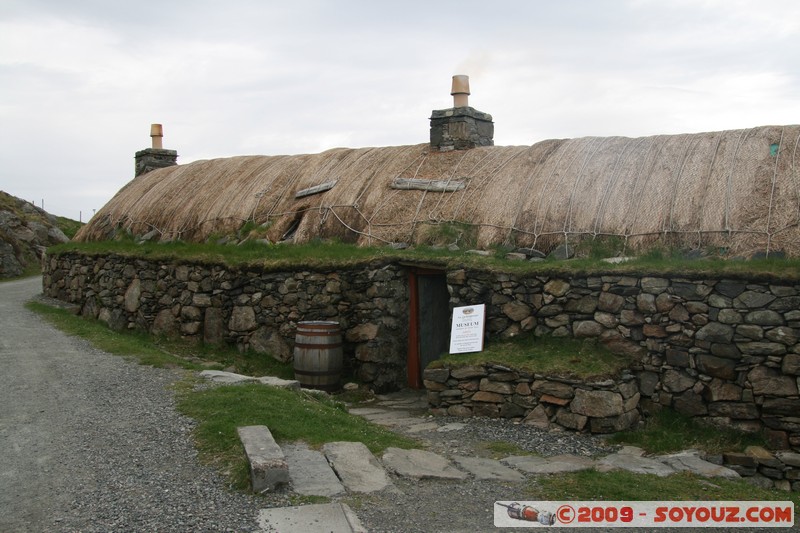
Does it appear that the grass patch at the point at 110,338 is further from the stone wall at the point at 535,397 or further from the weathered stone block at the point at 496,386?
the weathered stone block at the point at 496,386

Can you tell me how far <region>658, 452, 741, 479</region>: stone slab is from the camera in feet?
26.0

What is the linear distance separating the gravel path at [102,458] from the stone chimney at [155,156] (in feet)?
37.8

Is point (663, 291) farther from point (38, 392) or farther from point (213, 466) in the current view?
point (38, 392)

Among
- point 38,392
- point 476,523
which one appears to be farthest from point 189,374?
point 476,523

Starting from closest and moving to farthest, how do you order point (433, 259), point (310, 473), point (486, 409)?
point (310, 473)
point (486, 409)
point (433, 259)

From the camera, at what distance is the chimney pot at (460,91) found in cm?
1485

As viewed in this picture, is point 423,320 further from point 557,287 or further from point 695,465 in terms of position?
point 695,465

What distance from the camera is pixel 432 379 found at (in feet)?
33.8

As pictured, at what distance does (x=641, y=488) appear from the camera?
7094mm

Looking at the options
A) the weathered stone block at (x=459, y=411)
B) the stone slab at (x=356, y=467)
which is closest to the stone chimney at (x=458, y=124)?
the weathered stone block at (x=459, y=411)

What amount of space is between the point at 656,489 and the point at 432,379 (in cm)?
383

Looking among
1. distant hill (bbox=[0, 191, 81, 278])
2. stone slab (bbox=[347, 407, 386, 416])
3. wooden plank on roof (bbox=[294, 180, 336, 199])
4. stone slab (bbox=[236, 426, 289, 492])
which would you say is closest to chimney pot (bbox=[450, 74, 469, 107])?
wooden plank on roof (bbox=[294, 180, 336, 199])

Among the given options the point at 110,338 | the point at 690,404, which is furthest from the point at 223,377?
the point at 690,404

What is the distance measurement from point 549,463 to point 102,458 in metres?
4.58
